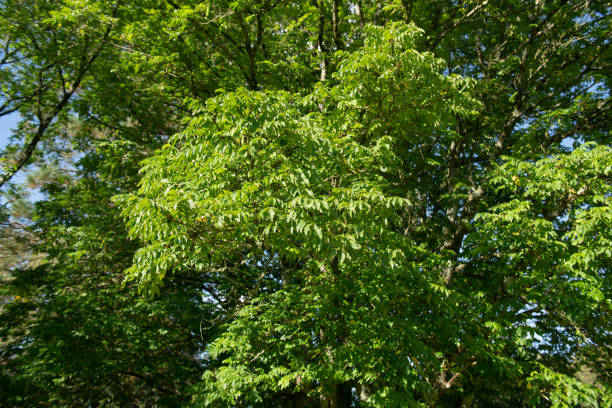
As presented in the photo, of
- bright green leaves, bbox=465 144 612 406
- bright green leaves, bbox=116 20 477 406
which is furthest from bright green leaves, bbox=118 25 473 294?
bright green leaves, bbox=465 144 612 406

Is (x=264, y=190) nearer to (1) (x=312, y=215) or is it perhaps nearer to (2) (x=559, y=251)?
(1) (x=312, y=215)

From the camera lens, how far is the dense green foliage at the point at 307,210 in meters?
4.05

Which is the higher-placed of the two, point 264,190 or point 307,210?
point 264,190

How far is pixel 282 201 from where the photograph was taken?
367 cm

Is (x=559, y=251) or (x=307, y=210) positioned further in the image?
(x=559, y=251)

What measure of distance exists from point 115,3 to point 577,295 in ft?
34.9

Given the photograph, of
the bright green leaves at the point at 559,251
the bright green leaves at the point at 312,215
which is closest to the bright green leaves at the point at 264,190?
the bright green leaves at the point at 312,215

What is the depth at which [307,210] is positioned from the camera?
12.3 feet

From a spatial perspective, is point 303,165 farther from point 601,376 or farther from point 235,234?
point 601,376

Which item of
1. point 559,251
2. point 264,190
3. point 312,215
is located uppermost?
point 264,190

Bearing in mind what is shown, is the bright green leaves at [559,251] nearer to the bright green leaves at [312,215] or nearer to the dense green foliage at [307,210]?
the dense green foliage at [307,210]

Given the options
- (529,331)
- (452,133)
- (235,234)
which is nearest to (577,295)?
(529,331)

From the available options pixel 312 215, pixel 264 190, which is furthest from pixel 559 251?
pixel 264 190

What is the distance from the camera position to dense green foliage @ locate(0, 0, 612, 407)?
405 centimetres
